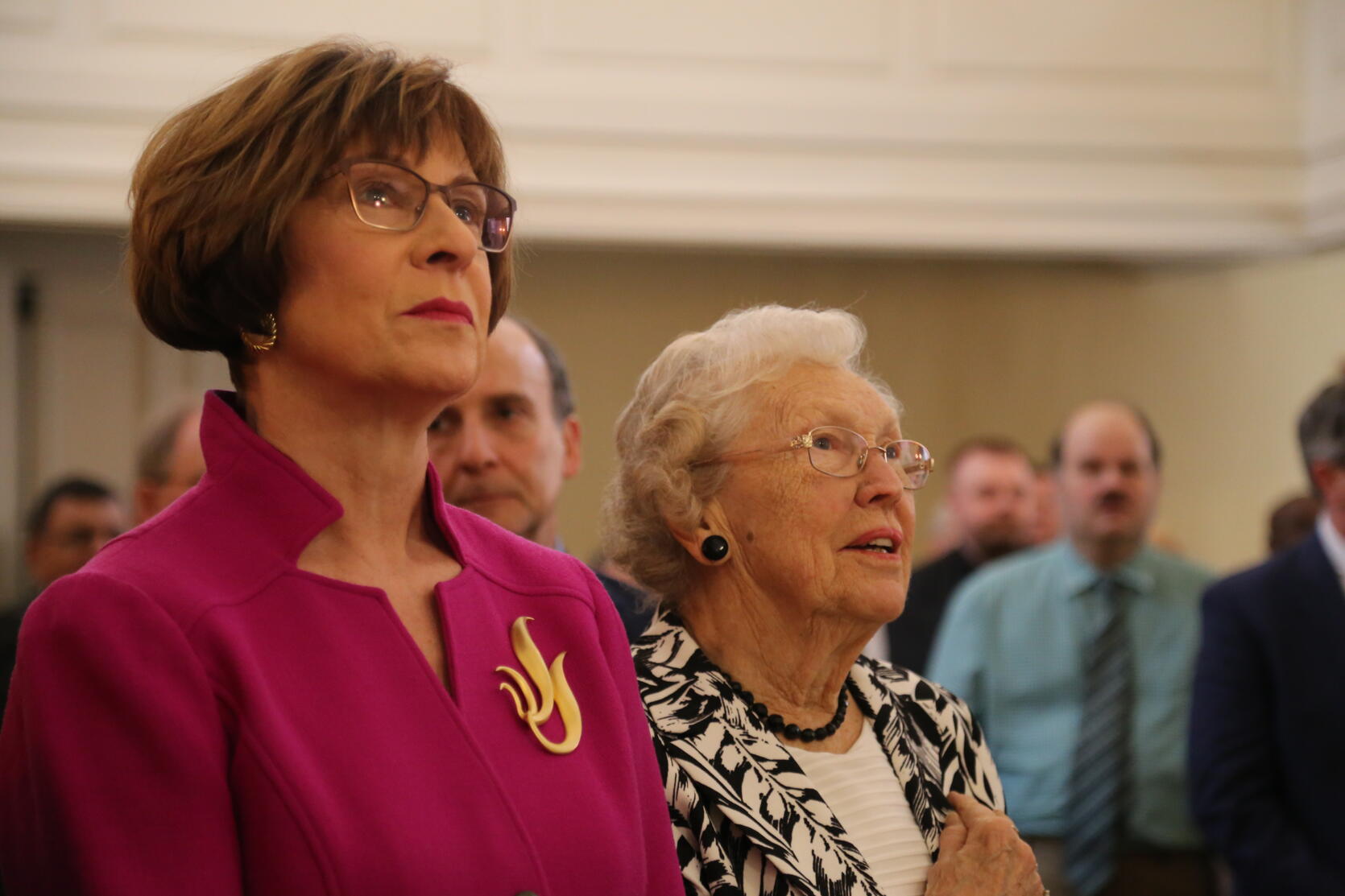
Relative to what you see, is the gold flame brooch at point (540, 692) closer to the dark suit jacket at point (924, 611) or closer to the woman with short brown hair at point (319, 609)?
the woman with short brown hair at point (319, 609)

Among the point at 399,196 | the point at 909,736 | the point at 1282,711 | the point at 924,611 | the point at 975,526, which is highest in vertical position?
the point at 399,196

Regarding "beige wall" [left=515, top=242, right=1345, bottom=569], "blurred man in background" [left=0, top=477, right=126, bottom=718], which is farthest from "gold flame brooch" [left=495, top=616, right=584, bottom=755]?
"beige wall" [left=515, top=242, right=1345, bottom=569]

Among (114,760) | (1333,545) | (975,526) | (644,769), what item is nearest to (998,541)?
(975,526)

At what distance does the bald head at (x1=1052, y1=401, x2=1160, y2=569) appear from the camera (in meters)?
4.16

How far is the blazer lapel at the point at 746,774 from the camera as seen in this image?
1.77m

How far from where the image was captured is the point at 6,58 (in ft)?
14.5

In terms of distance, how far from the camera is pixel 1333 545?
3.33m

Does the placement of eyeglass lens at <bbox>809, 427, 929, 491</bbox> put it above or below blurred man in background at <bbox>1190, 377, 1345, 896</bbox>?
above

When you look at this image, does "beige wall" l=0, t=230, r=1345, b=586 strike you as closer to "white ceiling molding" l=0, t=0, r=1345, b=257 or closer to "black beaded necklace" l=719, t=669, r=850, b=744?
"white ceiling molding" l=0, t=0, r=1345, b=257

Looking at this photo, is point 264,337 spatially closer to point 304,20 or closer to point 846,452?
point 846,452

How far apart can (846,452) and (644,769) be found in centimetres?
67

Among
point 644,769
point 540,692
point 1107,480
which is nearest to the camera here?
point 540,692

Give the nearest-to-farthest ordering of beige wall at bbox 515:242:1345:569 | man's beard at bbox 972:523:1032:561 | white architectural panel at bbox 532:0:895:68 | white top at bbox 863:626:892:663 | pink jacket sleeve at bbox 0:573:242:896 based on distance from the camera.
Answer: pink jacket sleeve at bbox 0:573:242:896 → white top at bbox 863:626:892:663 → white architectural panel at bbox 532:0:895:68 → man's beard at bbox 972:523:1032:561 → beige wall at bbox 515:242:1345:569

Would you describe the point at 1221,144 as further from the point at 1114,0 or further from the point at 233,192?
the point at 233,192
